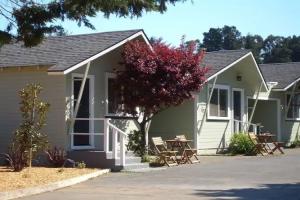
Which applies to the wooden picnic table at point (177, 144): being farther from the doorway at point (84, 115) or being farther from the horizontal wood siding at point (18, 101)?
the horizontal wood siding at point (18, 101)

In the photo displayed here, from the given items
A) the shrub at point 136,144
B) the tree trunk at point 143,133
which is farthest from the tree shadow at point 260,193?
the tree trunk at point 143,133

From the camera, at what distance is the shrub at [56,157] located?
18641 mm

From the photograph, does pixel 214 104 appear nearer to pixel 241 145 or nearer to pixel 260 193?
pixel 241 145

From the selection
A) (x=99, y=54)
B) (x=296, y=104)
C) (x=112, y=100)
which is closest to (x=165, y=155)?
(x=112, y=100)

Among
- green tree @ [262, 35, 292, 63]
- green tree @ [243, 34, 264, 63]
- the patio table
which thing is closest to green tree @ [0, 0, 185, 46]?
the patio table

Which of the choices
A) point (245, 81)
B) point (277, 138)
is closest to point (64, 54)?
point (245, 81)

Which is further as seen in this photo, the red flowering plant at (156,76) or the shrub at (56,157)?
the red flowering plant at (156,76)

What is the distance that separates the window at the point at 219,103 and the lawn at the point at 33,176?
9.98 meters

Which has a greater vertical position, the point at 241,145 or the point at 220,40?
the point at 220,40

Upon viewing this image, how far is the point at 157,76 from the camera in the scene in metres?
20.3

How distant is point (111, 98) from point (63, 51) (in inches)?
93.9

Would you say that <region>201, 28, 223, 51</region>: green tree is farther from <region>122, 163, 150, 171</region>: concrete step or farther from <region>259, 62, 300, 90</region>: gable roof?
<region>122, 163, 150, 171</region>: concrete step

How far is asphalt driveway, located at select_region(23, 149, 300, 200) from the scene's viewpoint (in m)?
13.1

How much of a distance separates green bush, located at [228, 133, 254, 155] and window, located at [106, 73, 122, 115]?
6818mm
